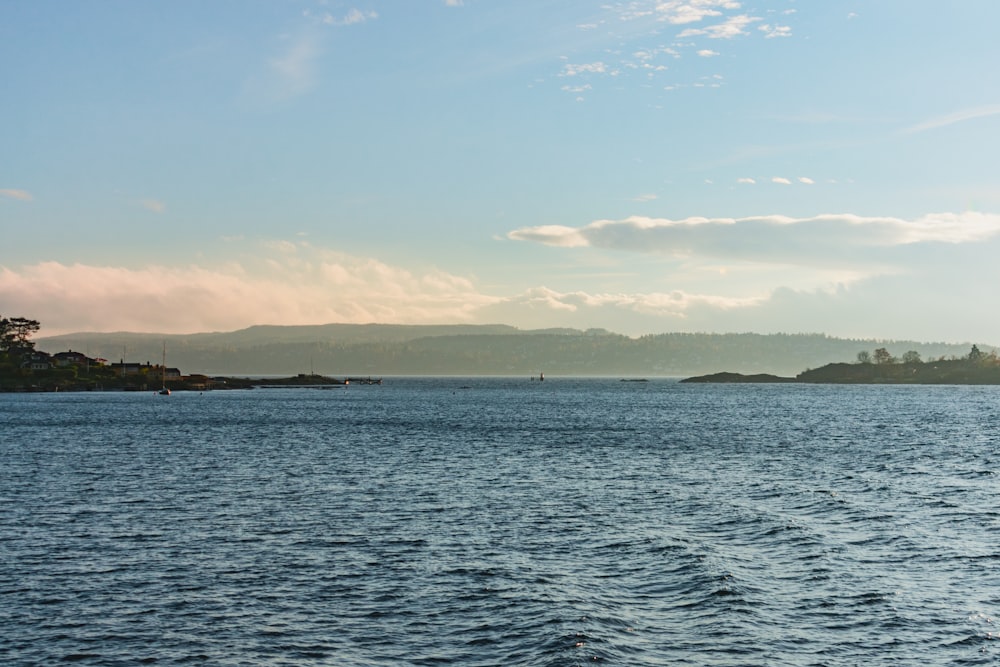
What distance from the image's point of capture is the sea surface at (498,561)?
28.3 metres

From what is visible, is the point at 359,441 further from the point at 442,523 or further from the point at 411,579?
the point at 411,579

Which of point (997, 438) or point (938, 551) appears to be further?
point (997, 438)

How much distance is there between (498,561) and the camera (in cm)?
3947

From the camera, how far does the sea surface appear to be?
28.3m

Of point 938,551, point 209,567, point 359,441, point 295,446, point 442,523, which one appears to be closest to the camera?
point 209,567

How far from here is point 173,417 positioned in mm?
171375

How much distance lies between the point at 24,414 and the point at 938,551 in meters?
175

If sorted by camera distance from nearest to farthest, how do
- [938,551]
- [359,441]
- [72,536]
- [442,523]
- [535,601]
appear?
[535,601]
[938,551]
[72,536]
[442,523]
[359,441]

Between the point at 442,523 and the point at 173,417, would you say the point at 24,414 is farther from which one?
the point at 442,523

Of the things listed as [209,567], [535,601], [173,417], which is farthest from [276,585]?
[173,417]

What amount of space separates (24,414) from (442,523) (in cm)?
15438

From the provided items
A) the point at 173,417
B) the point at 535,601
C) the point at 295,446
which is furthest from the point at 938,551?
the point at 173,417

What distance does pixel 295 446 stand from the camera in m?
104

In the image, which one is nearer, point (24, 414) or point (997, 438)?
point (997, 438)
